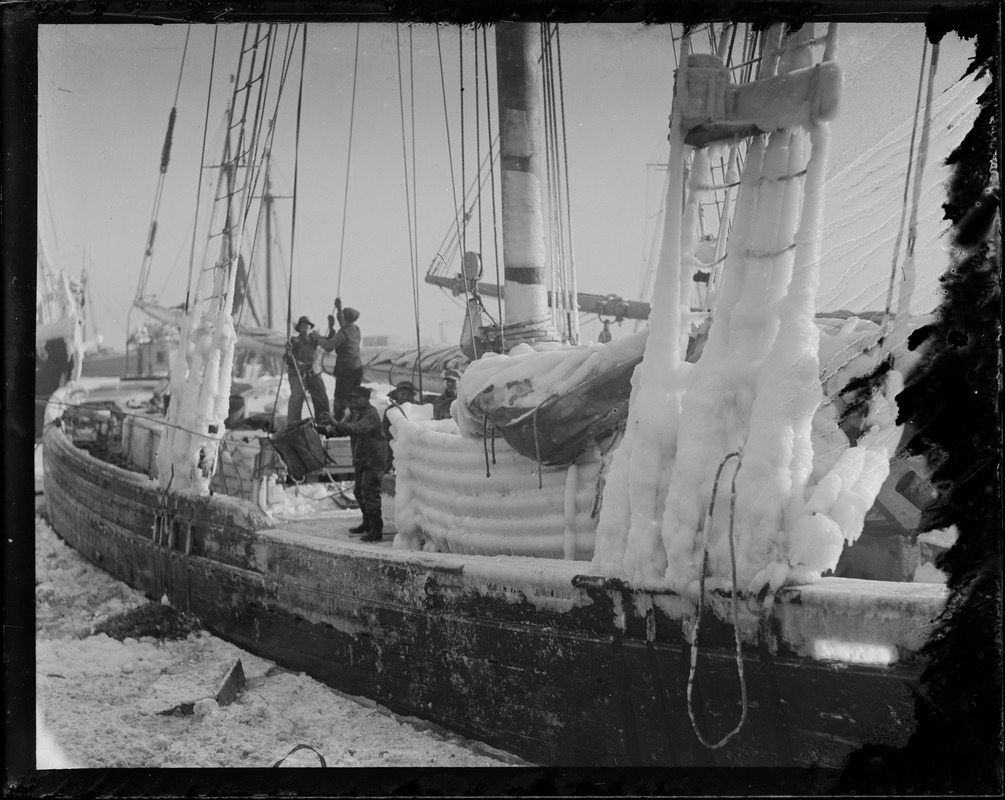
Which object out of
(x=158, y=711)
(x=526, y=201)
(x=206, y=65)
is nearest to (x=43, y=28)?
(x=206, y=65)

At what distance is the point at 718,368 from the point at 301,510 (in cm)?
453

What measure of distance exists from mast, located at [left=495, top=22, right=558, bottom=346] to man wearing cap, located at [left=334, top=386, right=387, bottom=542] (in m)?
0.97

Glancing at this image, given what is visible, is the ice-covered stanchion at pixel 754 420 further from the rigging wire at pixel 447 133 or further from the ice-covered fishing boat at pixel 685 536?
the rigging wire at pixel 447 133

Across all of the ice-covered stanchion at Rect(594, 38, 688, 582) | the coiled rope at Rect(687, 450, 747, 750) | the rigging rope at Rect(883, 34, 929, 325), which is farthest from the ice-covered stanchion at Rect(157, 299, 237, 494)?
the rigging rope at Rect(883, 34, 929, 325)

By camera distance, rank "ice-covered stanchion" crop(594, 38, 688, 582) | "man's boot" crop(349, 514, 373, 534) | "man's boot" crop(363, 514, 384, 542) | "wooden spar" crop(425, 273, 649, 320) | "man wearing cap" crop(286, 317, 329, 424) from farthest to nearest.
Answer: "wooden spar" crop(425, 273, 649, 320) < "man wearing cap" crop(286, 317, 329, 424) < "man's boot" crop(349, 514, 373, 534) < "man's boot" crop(363, 514, 384, 542) < "ice-covered stanchion" crop(594, 38, 688, 582)

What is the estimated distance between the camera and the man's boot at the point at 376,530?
17.0ft

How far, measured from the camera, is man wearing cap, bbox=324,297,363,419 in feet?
22.2

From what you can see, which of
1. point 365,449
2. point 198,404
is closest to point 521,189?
point 365,449

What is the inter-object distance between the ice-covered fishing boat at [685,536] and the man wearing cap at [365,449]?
1.19 metres

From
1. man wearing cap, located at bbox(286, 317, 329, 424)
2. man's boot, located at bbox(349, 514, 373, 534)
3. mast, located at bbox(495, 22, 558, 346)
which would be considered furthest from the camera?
man wearing cap, located at bbox(286, 317, 329, 424)

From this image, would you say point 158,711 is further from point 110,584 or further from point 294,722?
point 110,584

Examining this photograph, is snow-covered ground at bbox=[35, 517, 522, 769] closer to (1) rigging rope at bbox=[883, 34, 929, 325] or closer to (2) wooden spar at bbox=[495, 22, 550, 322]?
(1) rigging rope at bbox=[883, 34, 929, 325]

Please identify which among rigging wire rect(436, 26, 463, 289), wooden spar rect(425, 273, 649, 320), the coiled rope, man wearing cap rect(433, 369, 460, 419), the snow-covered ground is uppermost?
rigging wire rect(436, 26, 463, 289)

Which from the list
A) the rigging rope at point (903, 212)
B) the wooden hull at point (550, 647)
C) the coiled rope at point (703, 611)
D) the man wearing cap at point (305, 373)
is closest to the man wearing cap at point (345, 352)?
the man wearing cap at point (305, 373)
